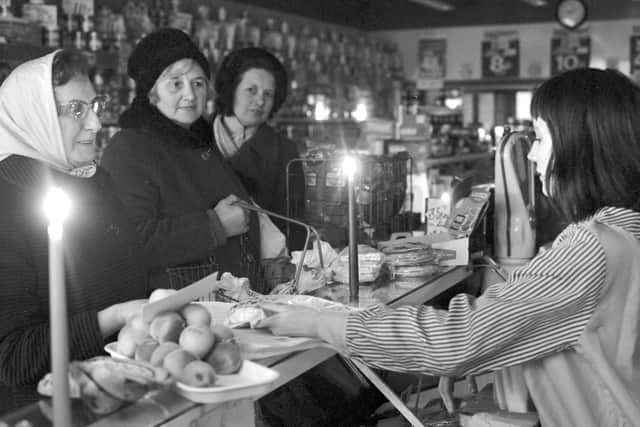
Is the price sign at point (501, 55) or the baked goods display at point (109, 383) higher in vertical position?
the price sign at point (501, 55)

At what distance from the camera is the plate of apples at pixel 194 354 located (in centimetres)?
150

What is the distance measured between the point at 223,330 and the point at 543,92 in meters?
0.85

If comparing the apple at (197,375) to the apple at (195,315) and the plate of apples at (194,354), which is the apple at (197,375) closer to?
the plate of apples at (194,354)

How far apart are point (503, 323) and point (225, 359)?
57 centimetres

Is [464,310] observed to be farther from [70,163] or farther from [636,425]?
[70,163]

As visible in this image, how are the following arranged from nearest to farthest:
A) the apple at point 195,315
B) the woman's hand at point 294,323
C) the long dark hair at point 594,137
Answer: the apple at point 195,315 → the long dark hair at point 594,137 → the woman's hand at point 294,323

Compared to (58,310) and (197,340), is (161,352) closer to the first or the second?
(197,340)

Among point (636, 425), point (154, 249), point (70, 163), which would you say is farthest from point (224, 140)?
point (636, 425)

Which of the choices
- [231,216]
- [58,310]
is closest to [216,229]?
[231,216]

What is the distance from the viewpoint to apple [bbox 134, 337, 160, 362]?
1.60 m

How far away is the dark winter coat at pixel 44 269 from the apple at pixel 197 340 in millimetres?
293

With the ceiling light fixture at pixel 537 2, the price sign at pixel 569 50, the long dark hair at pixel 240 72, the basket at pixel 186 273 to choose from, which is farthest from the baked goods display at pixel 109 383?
the price sign at pixel 569 50

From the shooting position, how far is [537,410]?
1928 millimetres

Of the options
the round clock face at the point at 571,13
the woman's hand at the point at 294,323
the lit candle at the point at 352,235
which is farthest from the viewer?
the round clock face at the point at 571,13
